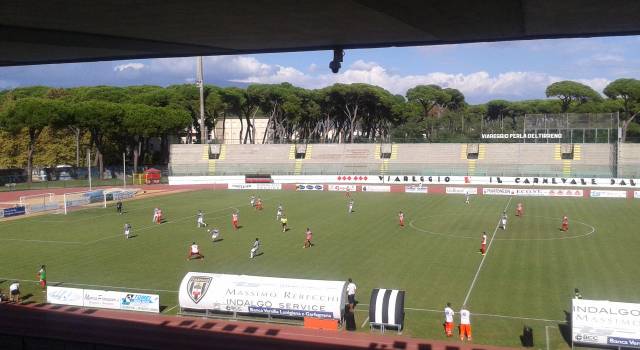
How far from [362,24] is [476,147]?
223ft

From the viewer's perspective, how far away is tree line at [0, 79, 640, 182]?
241 feet

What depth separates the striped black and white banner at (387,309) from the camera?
16.9 metres

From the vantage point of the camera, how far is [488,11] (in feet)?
19.5

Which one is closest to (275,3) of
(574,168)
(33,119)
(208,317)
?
(208,317)

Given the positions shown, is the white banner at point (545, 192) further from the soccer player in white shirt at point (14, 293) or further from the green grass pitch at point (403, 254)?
the soccer player in white shirt at point (14, 293)

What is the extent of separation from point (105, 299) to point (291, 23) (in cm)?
1630

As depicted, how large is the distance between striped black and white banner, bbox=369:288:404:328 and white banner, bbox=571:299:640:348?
4804mm

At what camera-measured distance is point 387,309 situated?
1697cm

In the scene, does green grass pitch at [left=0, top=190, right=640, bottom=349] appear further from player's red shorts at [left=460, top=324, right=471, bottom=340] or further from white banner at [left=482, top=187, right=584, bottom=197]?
white banner at [left=482, top=187, right=584, bottom=197]

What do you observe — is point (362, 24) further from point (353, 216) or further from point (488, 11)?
point (353, 216)

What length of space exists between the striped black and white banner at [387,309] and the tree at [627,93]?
8923 cm

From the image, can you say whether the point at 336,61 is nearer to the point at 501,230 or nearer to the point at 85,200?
the point at 501,230

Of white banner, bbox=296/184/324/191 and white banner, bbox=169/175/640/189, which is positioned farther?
white banner, bbox=296/184/324/191

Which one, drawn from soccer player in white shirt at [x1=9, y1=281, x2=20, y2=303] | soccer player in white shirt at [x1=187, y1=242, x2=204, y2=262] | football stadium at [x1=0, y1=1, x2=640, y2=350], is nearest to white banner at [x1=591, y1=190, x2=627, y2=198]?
football stadium at [x1=0, y1=1, x2=640, y2=350]
